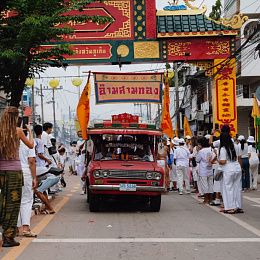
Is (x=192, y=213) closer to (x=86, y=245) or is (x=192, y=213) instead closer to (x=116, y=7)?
(x=86, y=245)

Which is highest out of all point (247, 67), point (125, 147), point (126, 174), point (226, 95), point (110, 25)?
point (110, 25)

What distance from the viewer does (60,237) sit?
891 cm

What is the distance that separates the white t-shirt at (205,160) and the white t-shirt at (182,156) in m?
3.55

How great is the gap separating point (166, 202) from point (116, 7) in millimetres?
9306

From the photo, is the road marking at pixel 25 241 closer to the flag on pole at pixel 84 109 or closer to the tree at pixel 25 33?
the tree at pixel 25 33

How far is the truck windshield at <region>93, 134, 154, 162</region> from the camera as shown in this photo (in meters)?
13.2

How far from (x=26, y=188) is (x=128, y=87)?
7156 millimetres

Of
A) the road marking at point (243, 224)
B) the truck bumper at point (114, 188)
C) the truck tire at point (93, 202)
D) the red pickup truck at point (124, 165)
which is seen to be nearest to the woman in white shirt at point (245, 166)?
the red pickup truck at point (124, 165)

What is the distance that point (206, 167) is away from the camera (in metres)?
14.4

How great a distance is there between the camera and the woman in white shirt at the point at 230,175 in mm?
12188

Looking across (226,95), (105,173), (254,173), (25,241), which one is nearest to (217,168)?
(105,173)

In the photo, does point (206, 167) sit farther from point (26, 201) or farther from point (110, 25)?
point (110, 25)

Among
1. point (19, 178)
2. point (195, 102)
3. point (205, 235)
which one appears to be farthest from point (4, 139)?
point (195, 102)

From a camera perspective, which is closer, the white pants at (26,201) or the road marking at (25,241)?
the road marking at (25,241)
